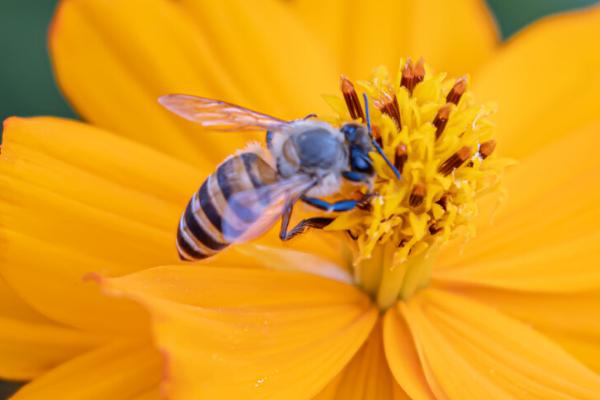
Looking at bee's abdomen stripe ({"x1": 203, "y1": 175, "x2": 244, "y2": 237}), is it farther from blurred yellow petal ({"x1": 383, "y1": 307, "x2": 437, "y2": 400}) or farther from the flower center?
blurred yellow petal ({"x1": 383, "y1": 307, "x2": 437, "y2": 400})

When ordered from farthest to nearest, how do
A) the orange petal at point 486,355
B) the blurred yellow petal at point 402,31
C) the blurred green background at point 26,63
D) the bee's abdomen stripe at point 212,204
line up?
1. the blurred green background at point 26,63
2. the blurred yellow petal at point 402,31
3. the orange petal at point 486,355
4. the bee's abdomen stripe at point 212,204

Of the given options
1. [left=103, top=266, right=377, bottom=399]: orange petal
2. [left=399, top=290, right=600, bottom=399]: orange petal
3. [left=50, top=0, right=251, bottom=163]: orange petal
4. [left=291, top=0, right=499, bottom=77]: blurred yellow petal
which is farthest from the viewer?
[left=291, top=0, right=499, bottom=77]: blurred yellow petal

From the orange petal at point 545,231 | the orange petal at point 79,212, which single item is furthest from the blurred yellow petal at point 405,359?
the orange petal at point 79,212

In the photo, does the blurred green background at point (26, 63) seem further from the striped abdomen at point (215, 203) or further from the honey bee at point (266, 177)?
the striped abdomen at point (215, 203)

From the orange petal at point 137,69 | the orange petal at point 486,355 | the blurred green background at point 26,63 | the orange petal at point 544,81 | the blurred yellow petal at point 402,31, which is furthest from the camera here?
the blurred green background at point 26,63

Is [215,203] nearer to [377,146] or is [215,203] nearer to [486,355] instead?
[377,146]

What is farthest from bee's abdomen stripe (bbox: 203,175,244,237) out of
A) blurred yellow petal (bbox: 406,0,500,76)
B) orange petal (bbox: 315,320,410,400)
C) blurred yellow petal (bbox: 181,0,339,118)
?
blurred yellow petal (bbox: 406,0,500,76)
